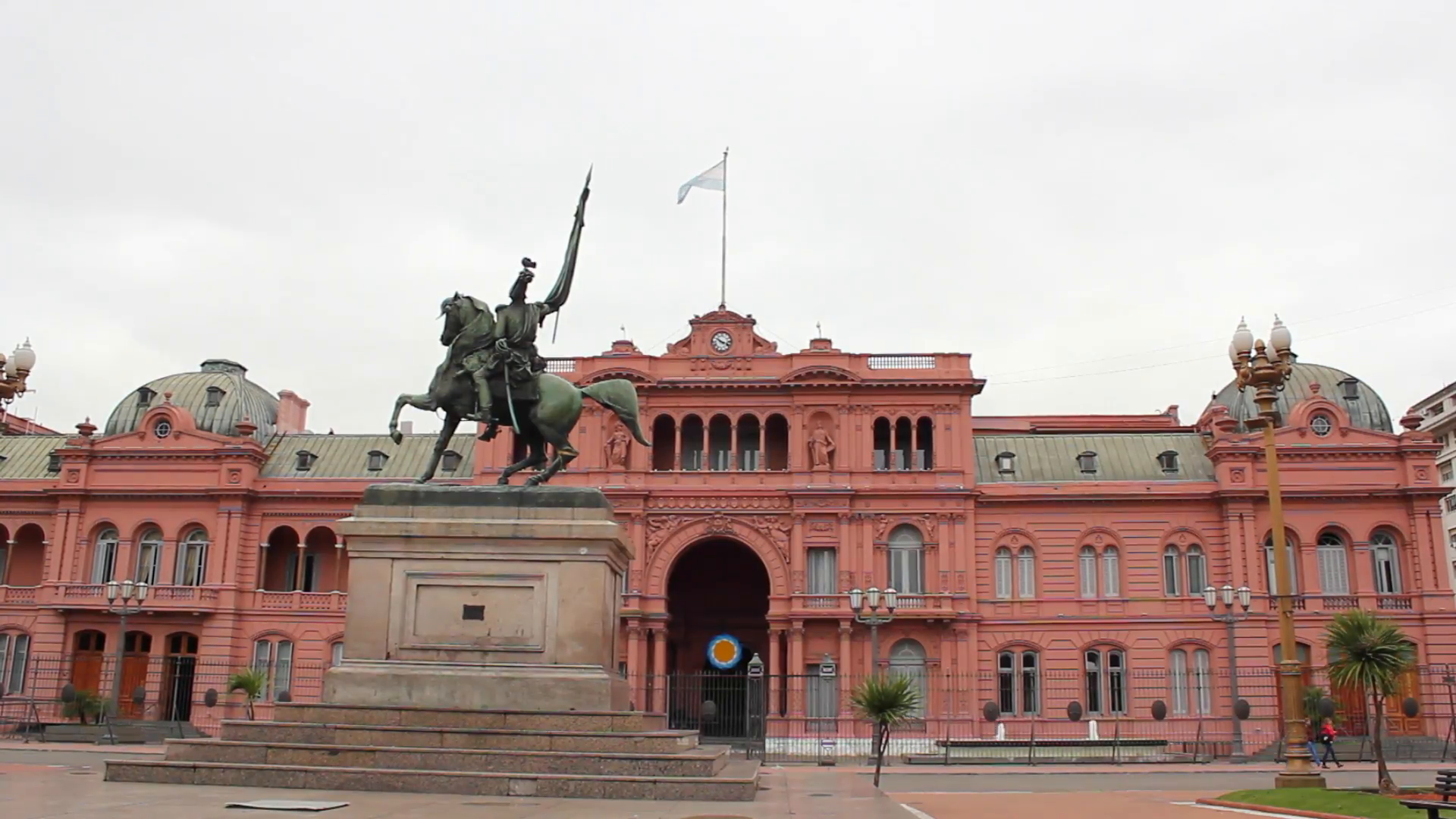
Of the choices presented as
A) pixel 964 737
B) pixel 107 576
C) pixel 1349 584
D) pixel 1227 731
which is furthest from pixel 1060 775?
pixel 107 576

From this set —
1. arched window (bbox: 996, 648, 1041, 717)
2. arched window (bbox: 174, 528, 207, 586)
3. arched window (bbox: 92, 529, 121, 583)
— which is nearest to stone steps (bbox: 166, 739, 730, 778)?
arched window (bbox: 996, 648, 1041, 717)

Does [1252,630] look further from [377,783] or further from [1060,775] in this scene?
[377,783]

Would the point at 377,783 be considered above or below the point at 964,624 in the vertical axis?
below

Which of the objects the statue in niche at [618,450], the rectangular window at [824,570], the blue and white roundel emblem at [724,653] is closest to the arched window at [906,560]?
the rectangular window at [824,570]

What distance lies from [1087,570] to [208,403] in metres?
39.1

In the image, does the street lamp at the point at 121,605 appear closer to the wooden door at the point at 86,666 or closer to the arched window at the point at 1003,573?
the wooden door at the point at 86,666

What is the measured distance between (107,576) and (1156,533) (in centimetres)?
4304

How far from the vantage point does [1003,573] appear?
167 feet

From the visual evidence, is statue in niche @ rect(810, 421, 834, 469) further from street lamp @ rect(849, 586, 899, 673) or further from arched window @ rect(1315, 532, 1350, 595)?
arched window @ rect(1315, 532, 1350, 595)

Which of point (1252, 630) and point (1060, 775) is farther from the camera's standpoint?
point (1252, 630)

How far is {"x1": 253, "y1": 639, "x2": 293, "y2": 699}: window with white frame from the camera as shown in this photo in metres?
52.0

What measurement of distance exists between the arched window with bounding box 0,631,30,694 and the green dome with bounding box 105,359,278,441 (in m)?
9.31

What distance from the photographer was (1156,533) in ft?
166

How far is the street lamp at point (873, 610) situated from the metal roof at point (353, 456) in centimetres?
1877
